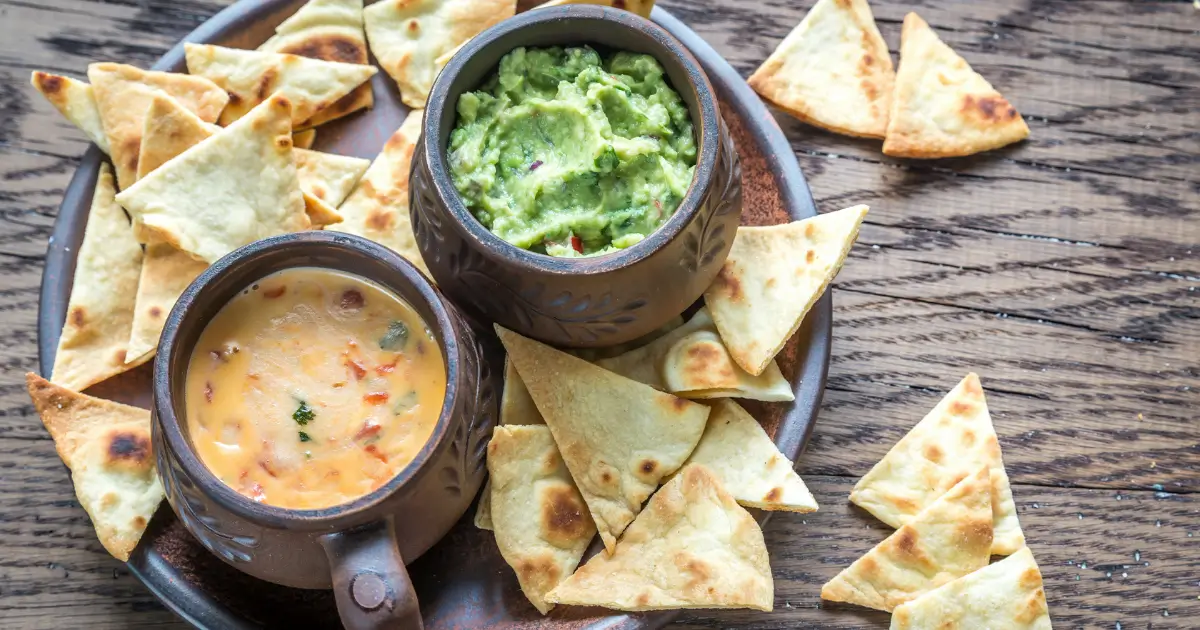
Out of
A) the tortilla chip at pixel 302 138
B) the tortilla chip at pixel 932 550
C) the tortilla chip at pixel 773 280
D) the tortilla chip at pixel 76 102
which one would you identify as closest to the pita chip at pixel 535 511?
the tortilla chip at pixel 773 280

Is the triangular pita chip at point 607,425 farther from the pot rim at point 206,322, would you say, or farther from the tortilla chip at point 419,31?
the tortilla chip at point 419,31

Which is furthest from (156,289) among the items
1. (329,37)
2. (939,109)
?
(939,109)

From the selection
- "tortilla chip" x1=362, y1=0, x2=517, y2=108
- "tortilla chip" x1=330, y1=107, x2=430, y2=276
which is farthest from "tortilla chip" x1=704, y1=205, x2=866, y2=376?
"tortilla chip" x1=362, y1=0, x2=517, y2=108

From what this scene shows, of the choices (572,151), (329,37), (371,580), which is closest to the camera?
(371,580)

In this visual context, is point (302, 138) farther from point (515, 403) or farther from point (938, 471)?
point (938, 471)

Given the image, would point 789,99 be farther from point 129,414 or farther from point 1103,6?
point 129,414

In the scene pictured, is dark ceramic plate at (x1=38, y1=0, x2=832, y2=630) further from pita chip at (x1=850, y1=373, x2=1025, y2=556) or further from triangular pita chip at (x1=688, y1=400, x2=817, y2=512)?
pita chip at (x1=850, y1=373, x2=1025, y2=556)
